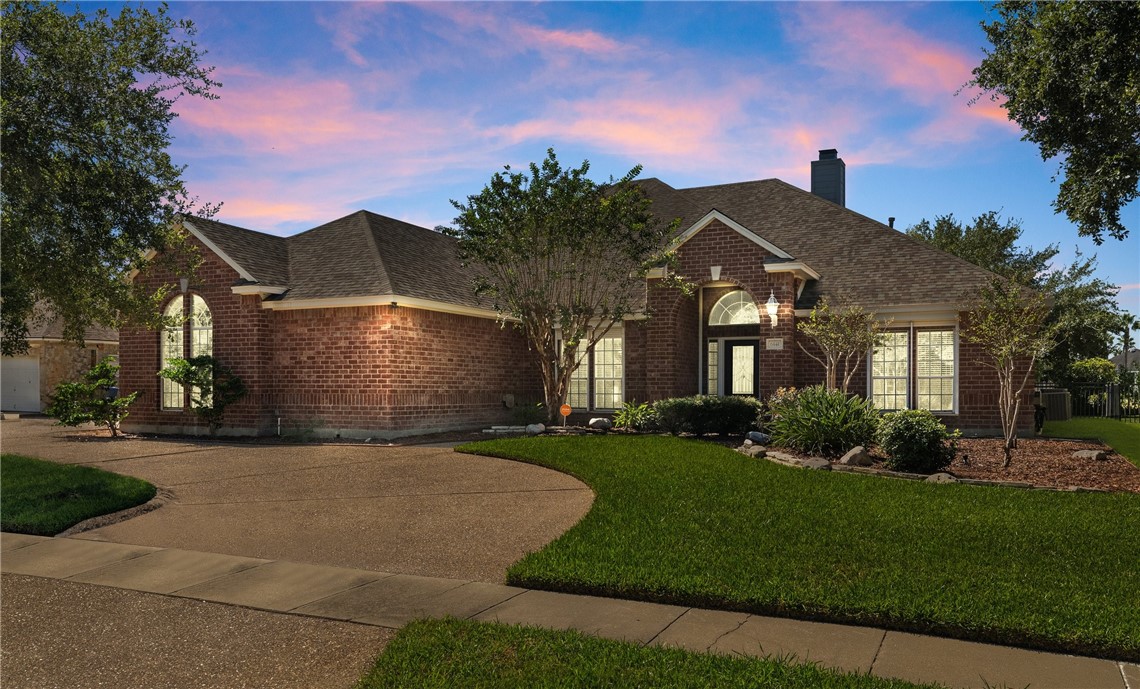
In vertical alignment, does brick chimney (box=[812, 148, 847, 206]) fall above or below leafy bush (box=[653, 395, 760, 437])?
above

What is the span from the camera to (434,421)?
64.5 ft

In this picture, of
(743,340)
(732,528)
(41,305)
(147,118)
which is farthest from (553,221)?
(41,305)

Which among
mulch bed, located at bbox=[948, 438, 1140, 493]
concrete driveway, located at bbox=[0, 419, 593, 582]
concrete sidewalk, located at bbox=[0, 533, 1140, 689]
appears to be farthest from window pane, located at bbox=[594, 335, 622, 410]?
concrete sidewalk, located at bbox=[0, 533, 1140, 689]

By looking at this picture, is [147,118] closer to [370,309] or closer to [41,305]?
[370,309]

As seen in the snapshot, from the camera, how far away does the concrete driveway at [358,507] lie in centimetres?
779

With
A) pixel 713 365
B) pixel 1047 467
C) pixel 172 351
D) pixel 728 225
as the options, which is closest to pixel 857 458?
Result: pixel 1047 467

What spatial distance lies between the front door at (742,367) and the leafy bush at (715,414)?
3.75 m

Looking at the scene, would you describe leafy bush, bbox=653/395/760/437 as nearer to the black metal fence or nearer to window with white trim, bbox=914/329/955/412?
window with white trim, bbox=914/329/955/412

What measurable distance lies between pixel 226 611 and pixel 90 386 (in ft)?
54.8

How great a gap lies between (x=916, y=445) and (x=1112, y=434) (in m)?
12.8

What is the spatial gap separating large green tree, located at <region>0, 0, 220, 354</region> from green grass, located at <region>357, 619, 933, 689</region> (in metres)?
10.0

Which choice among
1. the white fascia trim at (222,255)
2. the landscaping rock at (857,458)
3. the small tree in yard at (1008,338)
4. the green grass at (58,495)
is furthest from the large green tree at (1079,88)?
the white fascia trim at (222,255)

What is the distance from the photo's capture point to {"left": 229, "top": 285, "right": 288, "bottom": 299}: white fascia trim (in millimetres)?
19344

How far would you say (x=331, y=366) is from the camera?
19.1 m
